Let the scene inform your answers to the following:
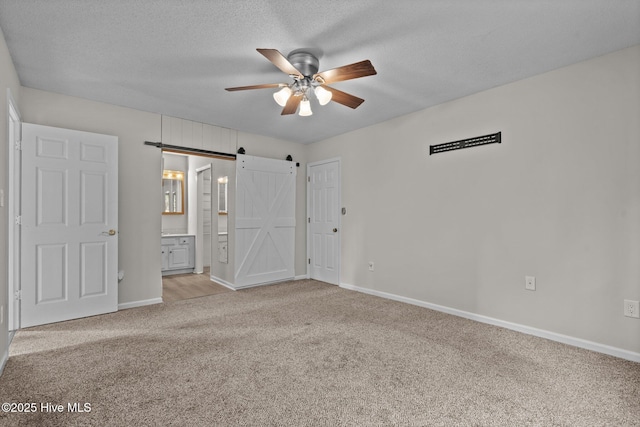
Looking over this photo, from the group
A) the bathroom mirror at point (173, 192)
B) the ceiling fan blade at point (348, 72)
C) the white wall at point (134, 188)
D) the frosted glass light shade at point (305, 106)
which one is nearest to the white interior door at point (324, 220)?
the frosted glass light shade at point (305, 106)

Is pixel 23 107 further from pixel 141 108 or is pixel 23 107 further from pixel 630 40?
pixel 630 40

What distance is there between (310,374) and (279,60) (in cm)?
227

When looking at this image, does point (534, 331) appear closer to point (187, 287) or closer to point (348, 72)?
point (348, 72)

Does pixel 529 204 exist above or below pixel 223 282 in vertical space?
above

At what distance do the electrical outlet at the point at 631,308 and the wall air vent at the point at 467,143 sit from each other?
5.78 feet

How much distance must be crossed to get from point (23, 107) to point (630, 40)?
5577 mm

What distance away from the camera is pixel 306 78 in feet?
9.14

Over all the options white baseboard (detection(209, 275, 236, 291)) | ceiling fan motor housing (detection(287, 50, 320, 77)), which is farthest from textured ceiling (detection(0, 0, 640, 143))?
white baseboard (detection(209, 275, 236, 291))

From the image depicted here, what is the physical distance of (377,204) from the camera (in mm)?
4617

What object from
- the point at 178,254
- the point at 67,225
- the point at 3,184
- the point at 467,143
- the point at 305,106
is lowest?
the point at 178,254

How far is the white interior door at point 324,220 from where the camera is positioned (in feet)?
17.3

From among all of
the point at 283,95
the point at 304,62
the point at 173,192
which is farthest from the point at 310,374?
the point at 173,192

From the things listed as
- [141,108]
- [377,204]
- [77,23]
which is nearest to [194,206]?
[141,108]

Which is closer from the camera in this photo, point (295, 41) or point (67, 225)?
point (295, 41)
